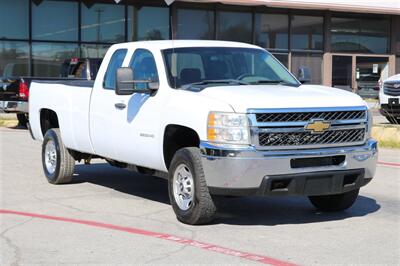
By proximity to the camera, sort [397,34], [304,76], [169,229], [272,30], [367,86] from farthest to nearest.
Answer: [397,34]
[367,86]
[272,30]
[304,76]
[169,229]

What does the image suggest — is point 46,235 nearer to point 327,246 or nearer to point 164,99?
point 164,99

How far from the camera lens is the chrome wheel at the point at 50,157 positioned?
391 inches

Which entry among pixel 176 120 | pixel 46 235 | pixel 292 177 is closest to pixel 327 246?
pixel 292 177

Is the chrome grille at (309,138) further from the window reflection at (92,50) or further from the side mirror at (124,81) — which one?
the window reflection at (92,50)

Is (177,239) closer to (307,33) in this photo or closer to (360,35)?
(307,33)

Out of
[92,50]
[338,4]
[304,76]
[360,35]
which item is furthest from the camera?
[360,35]

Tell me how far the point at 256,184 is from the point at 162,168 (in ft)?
4.61

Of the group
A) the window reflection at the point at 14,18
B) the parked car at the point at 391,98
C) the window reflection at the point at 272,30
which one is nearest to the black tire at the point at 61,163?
the parked car at the point at 391,98

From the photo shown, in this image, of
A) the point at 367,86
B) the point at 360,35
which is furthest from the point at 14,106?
the point at 360,35

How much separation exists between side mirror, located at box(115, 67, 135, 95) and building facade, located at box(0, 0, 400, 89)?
16.4 m

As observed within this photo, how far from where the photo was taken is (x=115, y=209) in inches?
315

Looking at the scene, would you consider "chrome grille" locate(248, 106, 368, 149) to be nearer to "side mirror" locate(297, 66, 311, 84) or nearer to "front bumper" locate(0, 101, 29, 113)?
"side mirror" locate(297, 66, 311, 84)

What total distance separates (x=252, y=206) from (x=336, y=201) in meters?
1.04

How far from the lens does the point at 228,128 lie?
6.56 m
